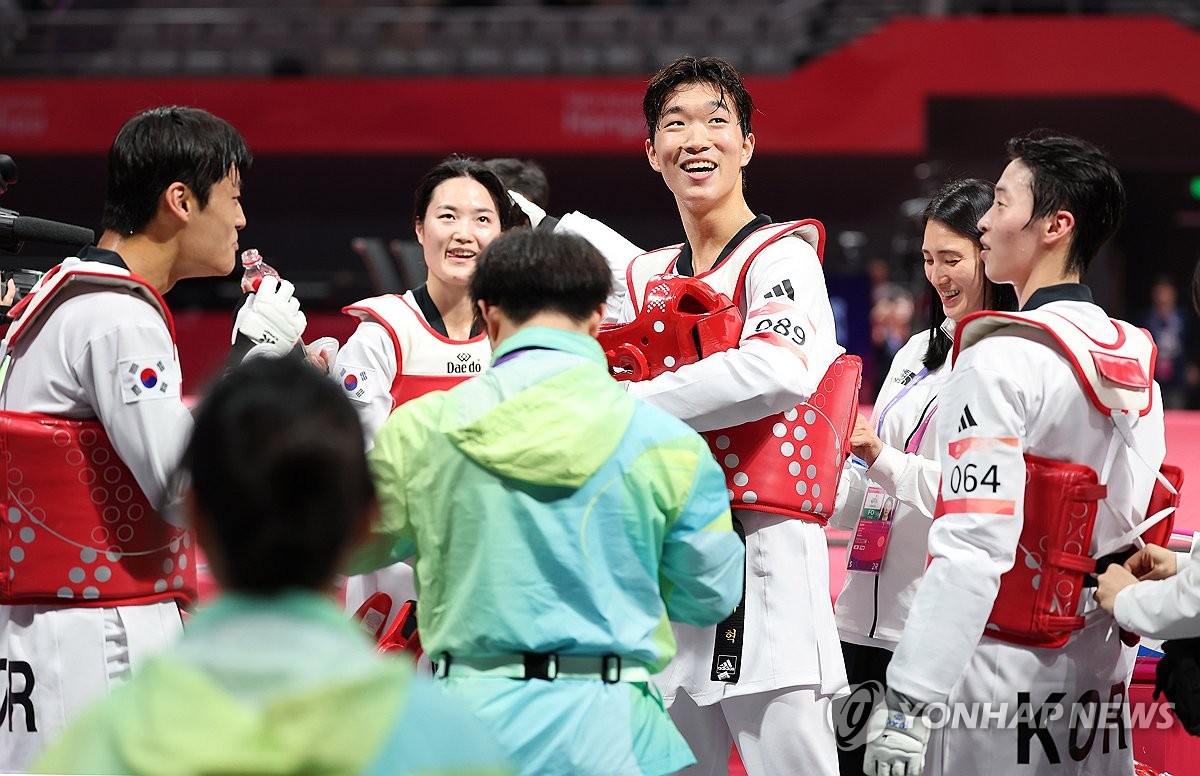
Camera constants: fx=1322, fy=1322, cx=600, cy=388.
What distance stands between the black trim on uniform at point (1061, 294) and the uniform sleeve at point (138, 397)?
1735 mm

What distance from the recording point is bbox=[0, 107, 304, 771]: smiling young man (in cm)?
251

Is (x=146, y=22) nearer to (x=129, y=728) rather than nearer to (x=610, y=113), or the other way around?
(x=610, y=113)

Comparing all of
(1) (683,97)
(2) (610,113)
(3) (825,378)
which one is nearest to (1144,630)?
(3) (825,378)

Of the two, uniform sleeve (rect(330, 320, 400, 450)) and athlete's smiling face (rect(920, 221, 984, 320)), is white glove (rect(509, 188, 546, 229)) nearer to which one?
uniform sleeve (rect(330, 320, 400, 450))

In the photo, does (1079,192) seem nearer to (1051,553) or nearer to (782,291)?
(782,291)

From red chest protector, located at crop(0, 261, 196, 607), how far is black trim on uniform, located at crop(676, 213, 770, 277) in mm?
1244

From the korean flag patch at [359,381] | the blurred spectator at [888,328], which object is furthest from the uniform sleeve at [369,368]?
the blurred spectator at [888,328]

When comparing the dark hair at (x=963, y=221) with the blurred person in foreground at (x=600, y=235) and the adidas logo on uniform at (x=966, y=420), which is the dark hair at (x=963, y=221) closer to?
the blurred person in foreground at (x=600, y=235)

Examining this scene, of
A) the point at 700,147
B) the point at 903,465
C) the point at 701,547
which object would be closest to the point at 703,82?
the point at 700,147

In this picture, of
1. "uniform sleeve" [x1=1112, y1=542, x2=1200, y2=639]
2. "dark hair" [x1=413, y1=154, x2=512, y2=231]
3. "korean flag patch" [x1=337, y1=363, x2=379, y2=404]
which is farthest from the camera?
"dark hair" [x1=413, y1=154, x2=512, y2=231]

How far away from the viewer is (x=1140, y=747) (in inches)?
140

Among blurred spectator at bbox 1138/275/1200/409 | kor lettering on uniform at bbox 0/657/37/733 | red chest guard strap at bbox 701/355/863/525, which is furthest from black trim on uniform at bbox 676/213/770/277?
blurred spectator at bbox 1138/275/1200/409

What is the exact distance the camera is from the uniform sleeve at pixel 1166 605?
2.44m

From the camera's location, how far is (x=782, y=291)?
2.95 m
